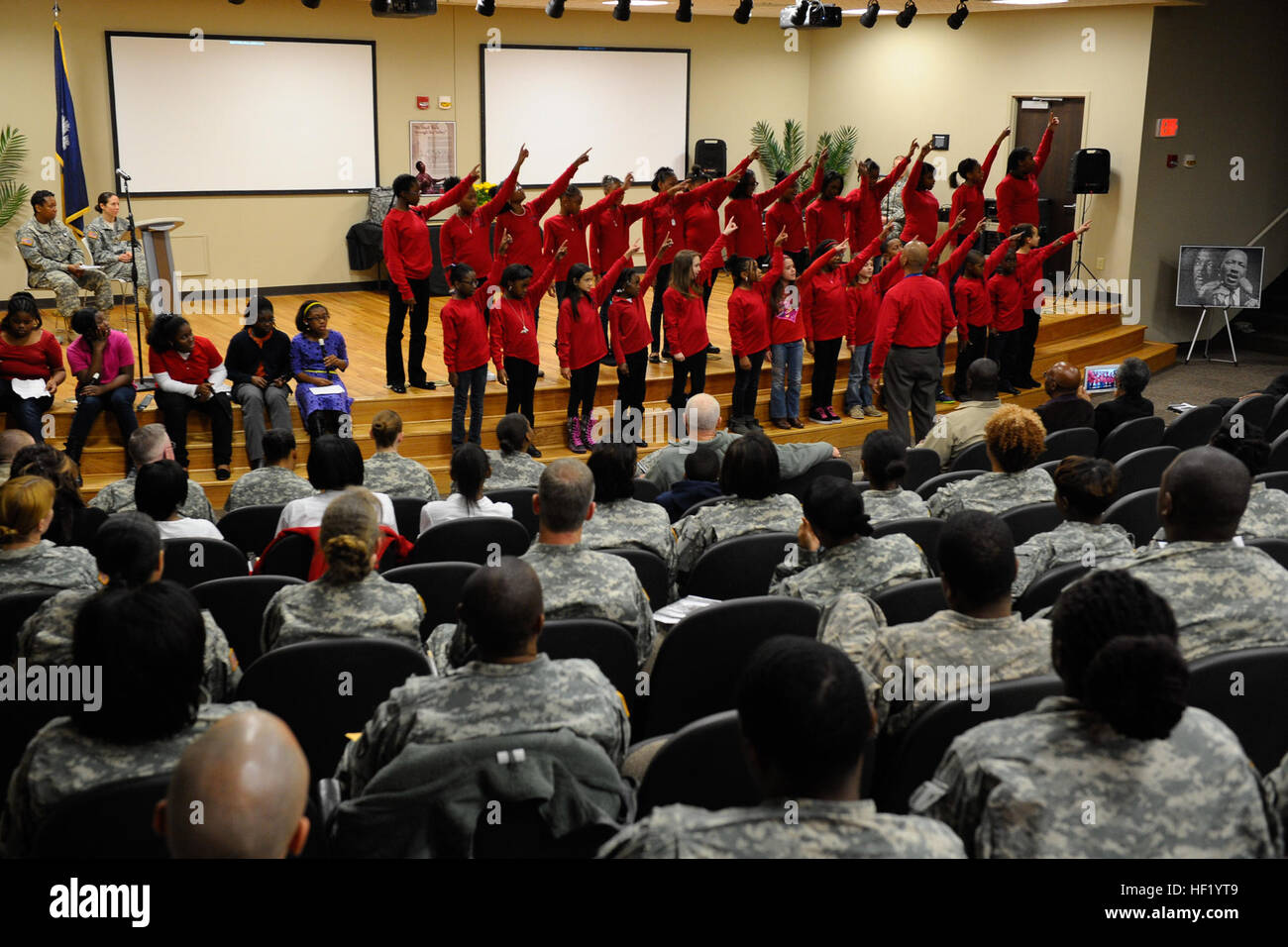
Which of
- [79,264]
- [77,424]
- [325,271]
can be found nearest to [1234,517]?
[77,424]

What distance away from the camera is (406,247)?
8.43m

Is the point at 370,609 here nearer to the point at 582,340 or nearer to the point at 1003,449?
the point at 1003,449

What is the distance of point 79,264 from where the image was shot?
8.99 meters

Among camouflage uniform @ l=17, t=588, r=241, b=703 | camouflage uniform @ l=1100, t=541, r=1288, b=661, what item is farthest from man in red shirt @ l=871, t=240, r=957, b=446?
camouflage uniform @ l=17, t=588, r=241, b=703

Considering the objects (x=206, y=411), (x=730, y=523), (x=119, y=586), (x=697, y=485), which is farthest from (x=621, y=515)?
(x=206, y=411)

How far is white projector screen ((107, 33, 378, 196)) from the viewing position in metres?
11.3

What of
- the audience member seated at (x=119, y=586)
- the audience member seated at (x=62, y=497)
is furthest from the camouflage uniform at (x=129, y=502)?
the audience member seated at (x=119, y=586)

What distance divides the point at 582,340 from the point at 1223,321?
7549 millimetres

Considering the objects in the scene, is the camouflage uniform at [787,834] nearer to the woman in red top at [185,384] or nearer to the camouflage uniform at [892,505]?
the camouflage uniform at [892,505]

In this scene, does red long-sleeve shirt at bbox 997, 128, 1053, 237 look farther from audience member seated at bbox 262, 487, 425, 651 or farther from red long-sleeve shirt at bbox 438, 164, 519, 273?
audience member seated at bbox 262, 487, 425, 651

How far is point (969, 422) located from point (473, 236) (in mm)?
4082

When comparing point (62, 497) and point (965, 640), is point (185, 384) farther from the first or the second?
point (965, 640)

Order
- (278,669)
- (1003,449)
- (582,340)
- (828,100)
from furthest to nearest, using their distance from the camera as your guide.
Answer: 1. (828,100)
2. (582,340)
3. (1003,449)
4. (278,669)

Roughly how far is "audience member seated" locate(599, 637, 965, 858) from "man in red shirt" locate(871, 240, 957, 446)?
620 cm
